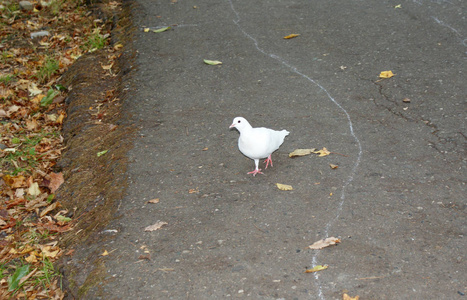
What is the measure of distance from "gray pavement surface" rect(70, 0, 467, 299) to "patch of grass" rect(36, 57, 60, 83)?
4.38ft

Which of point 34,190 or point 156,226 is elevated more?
point 156,226

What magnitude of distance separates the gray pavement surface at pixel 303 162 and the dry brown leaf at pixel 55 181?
86 cm

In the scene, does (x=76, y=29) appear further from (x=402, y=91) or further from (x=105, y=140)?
(x=402, y=91)

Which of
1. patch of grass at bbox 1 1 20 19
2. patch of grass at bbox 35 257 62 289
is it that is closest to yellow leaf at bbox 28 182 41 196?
patch of grass at bbox 35 257 62 289

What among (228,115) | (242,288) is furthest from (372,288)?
(228,115)

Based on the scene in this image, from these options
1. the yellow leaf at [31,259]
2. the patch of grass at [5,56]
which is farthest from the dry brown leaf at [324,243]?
the patch of grass at [5,56]

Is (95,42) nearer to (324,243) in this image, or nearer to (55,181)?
(55,181)

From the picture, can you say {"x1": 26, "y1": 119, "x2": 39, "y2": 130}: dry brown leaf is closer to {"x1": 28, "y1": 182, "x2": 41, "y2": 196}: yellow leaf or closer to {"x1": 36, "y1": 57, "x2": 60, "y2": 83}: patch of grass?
{"x1": 36, "y1": 57, "x2": 60, "y2": 83}: patch of grass

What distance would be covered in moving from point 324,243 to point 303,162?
110 cm

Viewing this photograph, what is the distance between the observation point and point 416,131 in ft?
14.8

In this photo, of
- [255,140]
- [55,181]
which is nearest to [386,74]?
[255,140]

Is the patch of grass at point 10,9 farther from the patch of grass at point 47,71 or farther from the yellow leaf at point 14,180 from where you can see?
the yellow leaf at point 14,180

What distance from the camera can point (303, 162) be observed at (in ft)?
14.0

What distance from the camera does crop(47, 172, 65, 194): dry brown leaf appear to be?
15.4 ft
